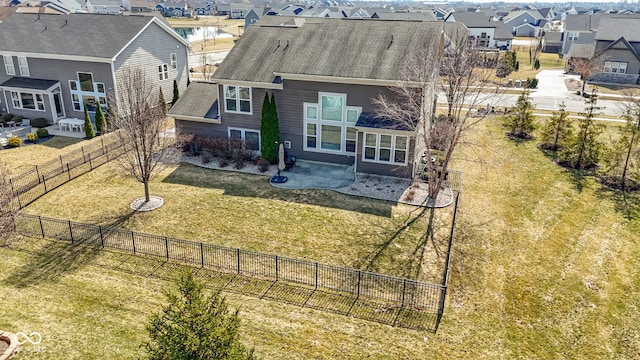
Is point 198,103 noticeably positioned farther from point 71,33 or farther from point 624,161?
point 624,161

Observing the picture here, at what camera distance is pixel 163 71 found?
40844mm

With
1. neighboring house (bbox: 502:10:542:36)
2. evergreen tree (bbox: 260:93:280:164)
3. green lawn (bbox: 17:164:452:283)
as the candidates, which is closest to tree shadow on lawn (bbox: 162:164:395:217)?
green lawn (bbox: 17:164:452:283)

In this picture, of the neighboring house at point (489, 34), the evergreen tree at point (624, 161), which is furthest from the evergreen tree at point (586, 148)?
the neighboring house at point (489, 34)

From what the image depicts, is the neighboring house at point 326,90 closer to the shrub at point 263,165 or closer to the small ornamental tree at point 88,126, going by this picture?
the shrub at point 263,165

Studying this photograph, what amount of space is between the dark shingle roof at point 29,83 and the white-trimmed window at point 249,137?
17293 mm

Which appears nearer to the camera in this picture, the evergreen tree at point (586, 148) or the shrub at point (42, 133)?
the evergreen tree at point (586, 148)

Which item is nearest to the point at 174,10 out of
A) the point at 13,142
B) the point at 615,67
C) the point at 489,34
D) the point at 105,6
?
the point at 105,6

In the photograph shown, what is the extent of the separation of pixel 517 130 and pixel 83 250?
104 ft

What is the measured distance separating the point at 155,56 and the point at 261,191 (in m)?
21.3

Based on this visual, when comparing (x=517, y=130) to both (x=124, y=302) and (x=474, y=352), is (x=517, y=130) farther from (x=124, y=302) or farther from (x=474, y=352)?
(x=124, y=302)

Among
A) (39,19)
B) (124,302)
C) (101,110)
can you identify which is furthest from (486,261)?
(39,19)

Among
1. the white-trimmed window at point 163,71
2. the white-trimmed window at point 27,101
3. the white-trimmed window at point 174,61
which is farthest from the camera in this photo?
the white-trimmed window at point 174,61

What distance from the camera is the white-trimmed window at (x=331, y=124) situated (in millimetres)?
28125

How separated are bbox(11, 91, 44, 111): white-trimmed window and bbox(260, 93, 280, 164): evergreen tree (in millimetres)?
20870
